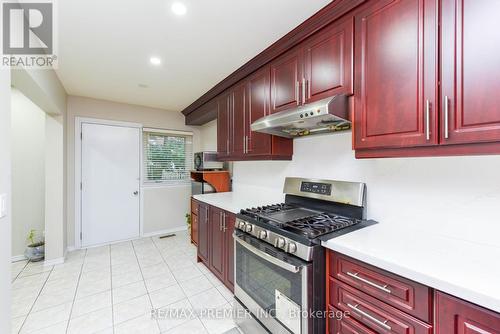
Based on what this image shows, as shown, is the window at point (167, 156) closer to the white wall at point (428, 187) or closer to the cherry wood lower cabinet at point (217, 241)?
the cherry wood lower cabinet at point (217, 241)

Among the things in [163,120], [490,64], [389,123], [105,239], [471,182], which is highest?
[163,120]

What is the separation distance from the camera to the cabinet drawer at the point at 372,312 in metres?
0.94

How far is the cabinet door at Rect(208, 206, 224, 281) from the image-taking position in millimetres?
2336

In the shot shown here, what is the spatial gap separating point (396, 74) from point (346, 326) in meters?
1.40

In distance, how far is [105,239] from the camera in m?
3.70

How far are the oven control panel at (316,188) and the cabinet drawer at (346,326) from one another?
874 millimetres

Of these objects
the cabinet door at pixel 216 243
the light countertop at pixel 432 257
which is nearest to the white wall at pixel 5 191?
the cabinet door at pixel 216 243

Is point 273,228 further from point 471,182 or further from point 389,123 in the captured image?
point 471,182

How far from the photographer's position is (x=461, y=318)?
2.65 feet

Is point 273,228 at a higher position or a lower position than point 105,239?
higher

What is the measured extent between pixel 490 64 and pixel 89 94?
4343mm

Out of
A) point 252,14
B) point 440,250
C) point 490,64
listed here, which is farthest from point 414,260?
point 252,14

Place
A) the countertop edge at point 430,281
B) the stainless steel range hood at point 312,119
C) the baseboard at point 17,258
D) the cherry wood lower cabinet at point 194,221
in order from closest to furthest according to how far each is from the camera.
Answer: the countertop edge at point 430,281 < the stainless steel range hood at point 312,119 < the baseboard at point 17,258 < the cherry wood lower cabinet at point 194,221

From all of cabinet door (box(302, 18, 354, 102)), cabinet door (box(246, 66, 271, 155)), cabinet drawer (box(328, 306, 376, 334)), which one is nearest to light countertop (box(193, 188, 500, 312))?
cabinet drawer (box(328, 306, 376, 334))
